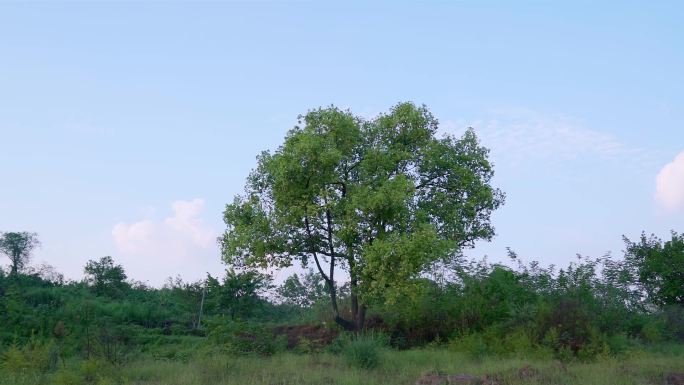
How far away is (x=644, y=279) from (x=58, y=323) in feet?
85.3

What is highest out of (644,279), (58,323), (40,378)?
(644,279)

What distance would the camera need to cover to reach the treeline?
2191cm

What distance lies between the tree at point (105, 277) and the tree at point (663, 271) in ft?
92.0

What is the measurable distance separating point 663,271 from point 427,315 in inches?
492

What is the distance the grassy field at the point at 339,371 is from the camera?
635 inches

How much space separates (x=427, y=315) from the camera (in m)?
27.2

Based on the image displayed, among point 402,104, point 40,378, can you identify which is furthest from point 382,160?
point 40,378

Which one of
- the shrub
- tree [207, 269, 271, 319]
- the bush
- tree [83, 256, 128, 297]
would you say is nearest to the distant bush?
the bush

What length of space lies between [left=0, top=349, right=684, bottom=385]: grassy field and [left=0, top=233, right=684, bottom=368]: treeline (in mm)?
1281

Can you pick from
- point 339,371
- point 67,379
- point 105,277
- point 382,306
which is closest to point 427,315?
point 382,306

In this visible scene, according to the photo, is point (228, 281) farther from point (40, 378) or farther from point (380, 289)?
point (40, 378)

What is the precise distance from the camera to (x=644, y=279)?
3266cm

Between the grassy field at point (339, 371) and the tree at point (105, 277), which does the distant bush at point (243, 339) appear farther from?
the tree at point (105, 277)

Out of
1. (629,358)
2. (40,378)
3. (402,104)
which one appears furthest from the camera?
(402,104)
